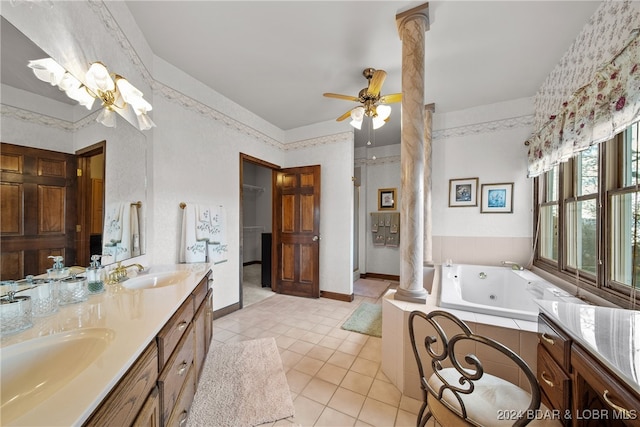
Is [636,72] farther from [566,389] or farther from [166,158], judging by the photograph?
[166,158]

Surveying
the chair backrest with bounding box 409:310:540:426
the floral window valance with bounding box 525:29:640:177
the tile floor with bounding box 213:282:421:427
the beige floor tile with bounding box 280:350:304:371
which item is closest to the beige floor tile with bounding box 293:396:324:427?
the tile floor with bounding box 213:282:421:427

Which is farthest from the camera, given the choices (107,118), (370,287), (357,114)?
(370,287)

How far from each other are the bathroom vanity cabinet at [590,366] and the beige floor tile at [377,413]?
2.66 ft

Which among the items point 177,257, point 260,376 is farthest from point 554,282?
point 177,257

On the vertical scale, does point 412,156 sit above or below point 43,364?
above

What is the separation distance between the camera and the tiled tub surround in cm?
135

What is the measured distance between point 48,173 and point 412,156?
2.02 meters

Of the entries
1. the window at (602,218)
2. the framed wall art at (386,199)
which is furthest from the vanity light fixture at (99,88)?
the framed wall art at (386,199)

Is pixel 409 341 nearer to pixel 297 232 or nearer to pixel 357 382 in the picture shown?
pixel 357 382

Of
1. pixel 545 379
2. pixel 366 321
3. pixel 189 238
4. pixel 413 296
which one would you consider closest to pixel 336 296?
pixel 366 321

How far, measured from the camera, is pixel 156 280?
5.24 ft

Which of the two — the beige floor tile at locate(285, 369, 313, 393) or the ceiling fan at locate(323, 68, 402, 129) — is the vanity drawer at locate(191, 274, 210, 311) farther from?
the ceiling fan at locate(323, 68, 402, 129)

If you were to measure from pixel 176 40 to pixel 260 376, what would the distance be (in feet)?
9.40

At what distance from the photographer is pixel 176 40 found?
6.38ft
